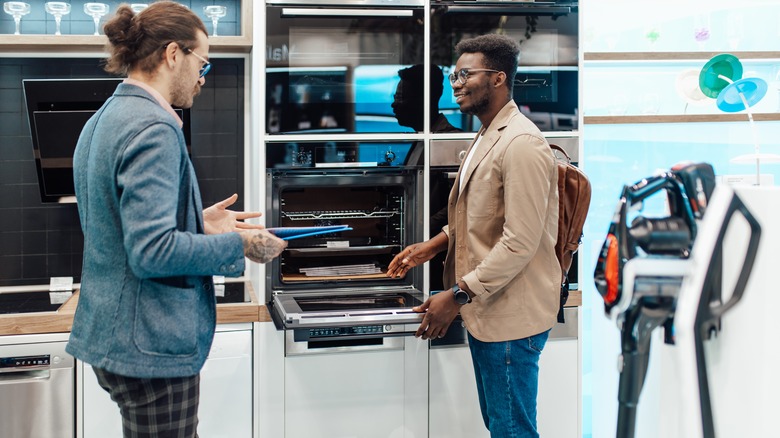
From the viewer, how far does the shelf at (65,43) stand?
9.96 ft

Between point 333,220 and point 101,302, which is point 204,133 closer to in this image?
point 333,220

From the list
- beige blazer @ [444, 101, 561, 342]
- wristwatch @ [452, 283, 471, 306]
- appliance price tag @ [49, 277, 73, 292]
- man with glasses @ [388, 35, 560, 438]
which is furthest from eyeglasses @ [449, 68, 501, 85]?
appliance price tag @ [49, 277, 73, 292]

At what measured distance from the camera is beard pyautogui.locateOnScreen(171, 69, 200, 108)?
185 centimetres

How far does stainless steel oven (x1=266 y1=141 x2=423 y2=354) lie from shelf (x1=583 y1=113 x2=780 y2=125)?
1.10 m

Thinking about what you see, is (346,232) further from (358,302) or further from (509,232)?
(509,232)

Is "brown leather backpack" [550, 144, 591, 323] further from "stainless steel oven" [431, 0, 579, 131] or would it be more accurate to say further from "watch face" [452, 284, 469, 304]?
"stainless steel oven" [431, 0, 579, 131]

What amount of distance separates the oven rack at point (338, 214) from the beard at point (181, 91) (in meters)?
1.17

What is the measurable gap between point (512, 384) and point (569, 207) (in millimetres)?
603

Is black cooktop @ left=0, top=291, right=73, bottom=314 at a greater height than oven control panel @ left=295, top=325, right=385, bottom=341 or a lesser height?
greater

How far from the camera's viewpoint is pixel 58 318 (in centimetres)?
279

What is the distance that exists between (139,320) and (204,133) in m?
1.90

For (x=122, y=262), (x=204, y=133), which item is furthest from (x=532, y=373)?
(x=204, y=133)

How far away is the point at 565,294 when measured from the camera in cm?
258

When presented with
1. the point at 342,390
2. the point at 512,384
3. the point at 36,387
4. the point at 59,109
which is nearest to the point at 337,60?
the point at 59,109
